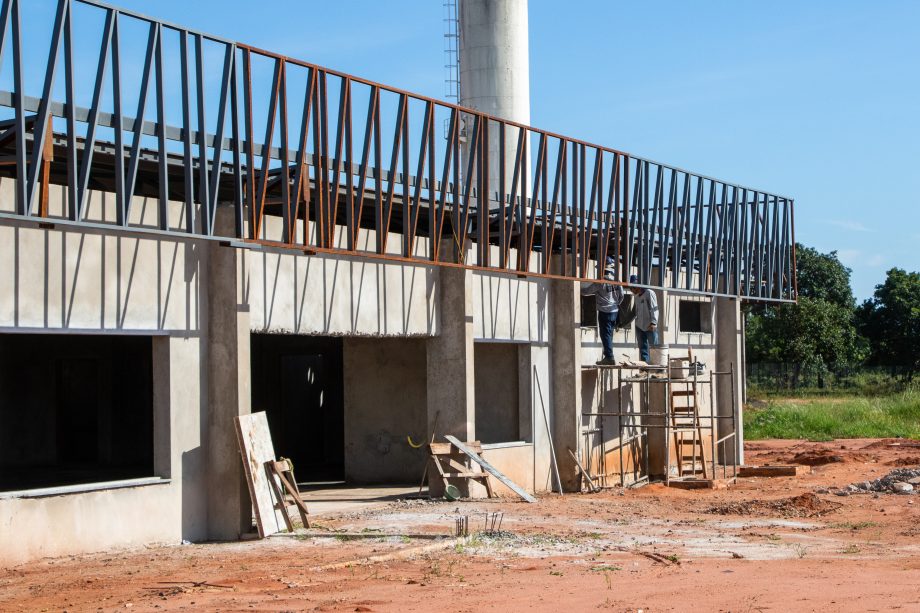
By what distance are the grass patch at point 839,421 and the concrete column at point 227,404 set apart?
1027 inches

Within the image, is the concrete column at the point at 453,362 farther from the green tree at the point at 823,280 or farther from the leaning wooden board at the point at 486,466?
the green tree at the point at 823,280

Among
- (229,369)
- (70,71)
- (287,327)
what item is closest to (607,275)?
(287,327)

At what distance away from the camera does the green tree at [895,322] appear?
63.6 m

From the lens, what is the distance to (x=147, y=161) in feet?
51.8

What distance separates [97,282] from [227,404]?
7.57 ft

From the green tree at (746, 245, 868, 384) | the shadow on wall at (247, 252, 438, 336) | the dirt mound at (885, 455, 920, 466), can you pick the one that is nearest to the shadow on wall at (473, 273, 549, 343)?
the shadow on wall at (247, 252, 438, 336)

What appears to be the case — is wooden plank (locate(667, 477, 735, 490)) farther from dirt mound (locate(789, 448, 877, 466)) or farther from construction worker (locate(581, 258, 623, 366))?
dirt mound (locate(789, 448, 877, 466))

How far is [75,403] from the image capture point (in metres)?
25.3

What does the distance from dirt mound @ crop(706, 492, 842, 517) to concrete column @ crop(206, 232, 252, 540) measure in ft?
24.7

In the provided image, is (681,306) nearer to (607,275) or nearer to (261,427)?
(607,275)

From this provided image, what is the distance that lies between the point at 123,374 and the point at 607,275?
10.3 metres

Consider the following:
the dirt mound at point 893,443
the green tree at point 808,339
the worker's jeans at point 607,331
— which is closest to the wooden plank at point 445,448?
the worker's jeans at point 607,331

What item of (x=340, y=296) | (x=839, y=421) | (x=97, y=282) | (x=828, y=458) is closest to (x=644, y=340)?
(x=828, y=458)

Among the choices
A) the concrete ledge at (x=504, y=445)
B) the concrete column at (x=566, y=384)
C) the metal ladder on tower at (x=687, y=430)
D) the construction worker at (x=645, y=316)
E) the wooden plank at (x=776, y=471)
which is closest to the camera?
the concrete ledge at (x=504, y=445)
